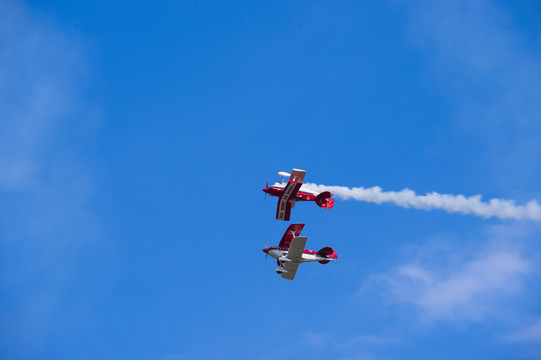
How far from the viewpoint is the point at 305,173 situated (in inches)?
3155

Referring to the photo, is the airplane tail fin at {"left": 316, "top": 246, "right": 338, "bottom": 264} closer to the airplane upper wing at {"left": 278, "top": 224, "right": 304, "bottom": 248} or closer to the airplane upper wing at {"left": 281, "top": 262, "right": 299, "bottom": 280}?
the airplane upper wing at {"left": 281, "top": 262, "right": 299, "bottom": 280}

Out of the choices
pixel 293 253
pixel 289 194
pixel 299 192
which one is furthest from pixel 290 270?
pixel 299 192

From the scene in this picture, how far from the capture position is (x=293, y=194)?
81625mm

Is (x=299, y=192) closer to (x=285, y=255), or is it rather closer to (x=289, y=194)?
(x=289, y=194)

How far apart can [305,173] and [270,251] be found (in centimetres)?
909

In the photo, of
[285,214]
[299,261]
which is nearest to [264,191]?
[285,214]

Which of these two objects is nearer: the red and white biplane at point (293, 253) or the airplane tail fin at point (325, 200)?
the red and white biplane at point (293, 253)

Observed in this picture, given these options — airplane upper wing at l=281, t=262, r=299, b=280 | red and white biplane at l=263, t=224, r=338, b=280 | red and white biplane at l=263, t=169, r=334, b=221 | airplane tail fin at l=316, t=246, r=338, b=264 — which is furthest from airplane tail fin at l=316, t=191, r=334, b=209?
airplane upper wing at l=281, t=262, r=299, b=280

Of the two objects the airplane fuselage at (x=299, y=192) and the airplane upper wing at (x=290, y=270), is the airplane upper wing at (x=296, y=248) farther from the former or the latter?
the airplane fuselage at (x=299, y=192)

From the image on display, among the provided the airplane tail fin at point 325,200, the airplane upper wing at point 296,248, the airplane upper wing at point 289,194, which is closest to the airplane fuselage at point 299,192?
the airplane tail fin at point 325,200

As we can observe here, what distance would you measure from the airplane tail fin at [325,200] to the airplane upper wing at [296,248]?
853cm

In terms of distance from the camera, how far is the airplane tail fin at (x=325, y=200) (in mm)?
83312

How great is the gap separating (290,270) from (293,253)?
3.21 m

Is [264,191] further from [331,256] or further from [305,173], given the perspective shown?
[331,256]
